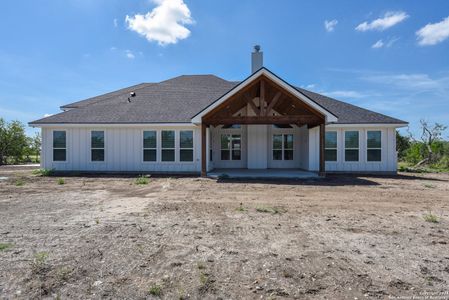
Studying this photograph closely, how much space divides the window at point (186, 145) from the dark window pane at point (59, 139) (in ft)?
22.9

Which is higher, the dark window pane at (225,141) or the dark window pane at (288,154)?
the dark window pane at (225,141)

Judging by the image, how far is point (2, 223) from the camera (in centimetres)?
595

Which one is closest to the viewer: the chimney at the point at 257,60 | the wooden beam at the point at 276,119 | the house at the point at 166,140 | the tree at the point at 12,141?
the wooden beam at the point at 276,119

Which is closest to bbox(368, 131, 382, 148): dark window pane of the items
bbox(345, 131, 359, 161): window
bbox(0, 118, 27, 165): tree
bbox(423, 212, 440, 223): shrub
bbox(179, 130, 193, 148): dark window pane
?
bbox(345, 131, 359, 161): window

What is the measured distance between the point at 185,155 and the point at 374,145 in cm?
1127

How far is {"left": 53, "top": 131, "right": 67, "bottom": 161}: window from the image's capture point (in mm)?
16719

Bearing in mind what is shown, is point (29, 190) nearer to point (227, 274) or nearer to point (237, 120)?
point (237, 120)

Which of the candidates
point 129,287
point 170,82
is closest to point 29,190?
point 129,287

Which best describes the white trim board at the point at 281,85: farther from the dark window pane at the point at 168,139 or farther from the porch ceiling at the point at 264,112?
the dark window pane at the point at 168,139

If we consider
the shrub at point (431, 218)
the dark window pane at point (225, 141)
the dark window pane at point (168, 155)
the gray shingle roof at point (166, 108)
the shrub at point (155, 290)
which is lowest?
the shrub at point (155, 290)

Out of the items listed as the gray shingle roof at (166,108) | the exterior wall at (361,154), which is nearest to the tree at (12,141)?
the gray shingle roof at (166,108)

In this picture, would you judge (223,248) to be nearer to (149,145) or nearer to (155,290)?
(155,290)

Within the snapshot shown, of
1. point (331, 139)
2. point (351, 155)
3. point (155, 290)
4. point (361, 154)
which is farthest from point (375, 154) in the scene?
point (155, 290)

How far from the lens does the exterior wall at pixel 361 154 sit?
658 inches
